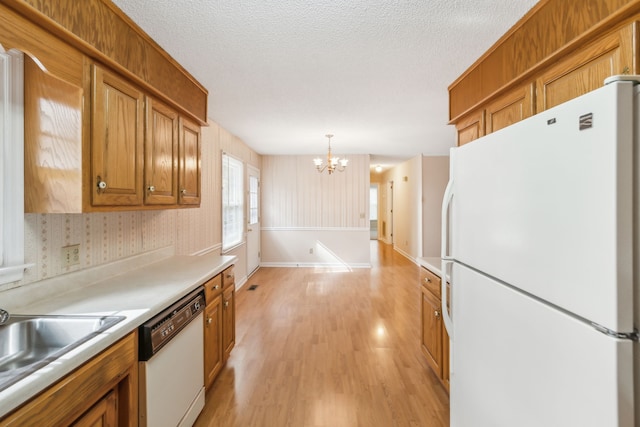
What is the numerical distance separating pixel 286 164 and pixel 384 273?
3029 millimetres

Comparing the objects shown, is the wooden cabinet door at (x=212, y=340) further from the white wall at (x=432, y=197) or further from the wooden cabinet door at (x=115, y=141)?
the white wall at (x=432, y=197)

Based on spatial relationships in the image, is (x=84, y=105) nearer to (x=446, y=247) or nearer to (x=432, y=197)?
(x=446, y=247)

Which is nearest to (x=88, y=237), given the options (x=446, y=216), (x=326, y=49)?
(x=326, y=49)

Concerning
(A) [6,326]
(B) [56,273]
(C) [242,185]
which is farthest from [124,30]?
(C) [242,185]

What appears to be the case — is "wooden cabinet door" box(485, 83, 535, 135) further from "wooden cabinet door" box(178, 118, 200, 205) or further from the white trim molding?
the white trim molding

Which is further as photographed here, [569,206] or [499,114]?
[499,114]

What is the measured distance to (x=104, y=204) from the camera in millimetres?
1468

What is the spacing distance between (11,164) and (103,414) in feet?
3.73

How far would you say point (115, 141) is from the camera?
5.06ft

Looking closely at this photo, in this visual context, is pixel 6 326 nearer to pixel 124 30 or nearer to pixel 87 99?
pixel 87 99

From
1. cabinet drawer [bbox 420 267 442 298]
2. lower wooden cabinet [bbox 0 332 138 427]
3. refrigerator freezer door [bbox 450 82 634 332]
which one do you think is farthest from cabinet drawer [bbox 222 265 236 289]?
refrigerator freezer door [bbox 450 82 634 332]

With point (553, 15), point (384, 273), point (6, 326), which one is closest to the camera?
point (6, 326)

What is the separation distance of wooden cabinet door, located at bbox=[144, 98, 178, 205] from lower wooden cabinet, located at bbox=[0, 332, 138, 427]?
97 cm

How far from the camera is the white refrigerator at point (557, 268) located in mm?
673
